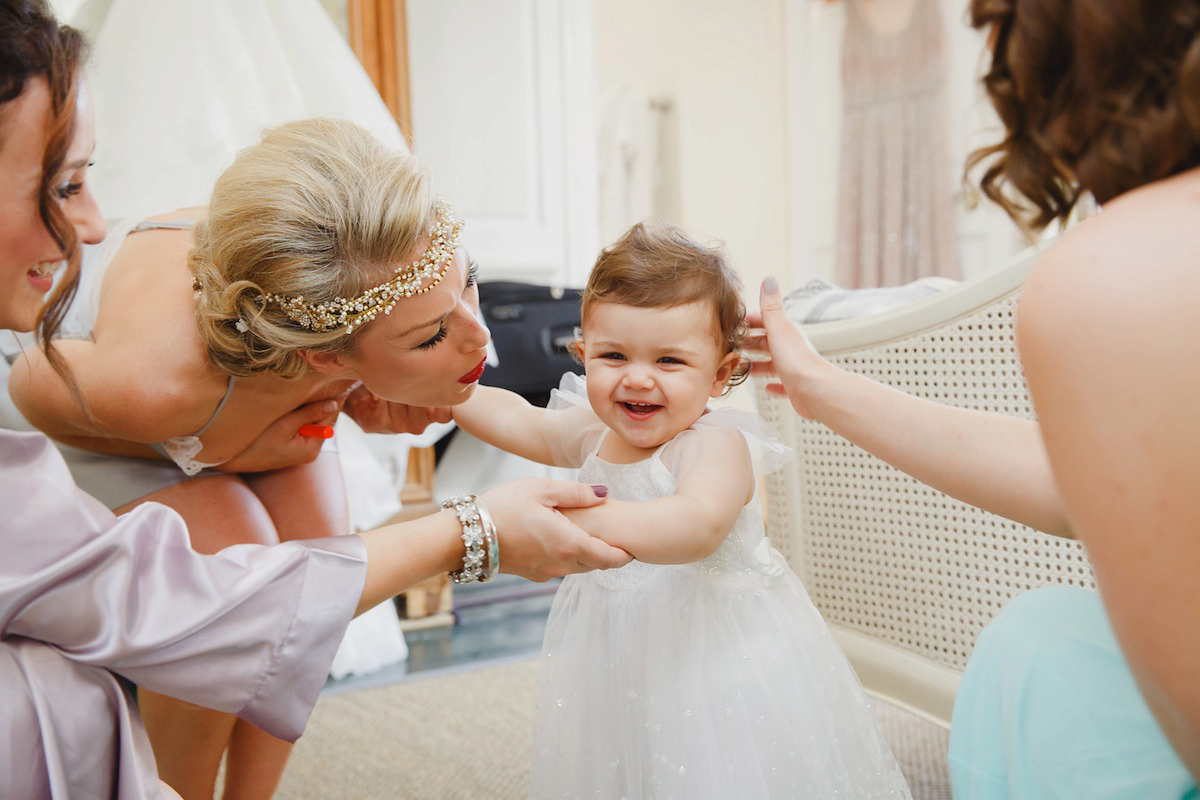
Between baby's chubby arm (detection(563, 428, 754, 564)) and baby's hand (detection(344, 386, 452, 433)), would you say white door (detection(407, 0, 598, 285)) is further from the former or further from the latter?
baby's chubby arm (detection(563, 428, 754, 564))

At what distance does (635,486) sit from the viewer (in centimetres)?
123

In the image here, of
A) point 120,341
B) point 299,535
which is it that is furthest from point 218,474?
point 120,341

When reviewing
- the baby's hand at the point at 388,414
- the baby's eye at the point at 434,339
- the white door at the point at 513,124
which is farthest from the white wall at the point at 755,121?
the baby's eye at the point at 434,339

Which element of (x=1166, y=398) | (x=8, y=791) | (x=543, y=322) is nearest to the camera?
(x=1166, y=398)

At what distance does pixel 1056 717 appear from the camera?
75cm

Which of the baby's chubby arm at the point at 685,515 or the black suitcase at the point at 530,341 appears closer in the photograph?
the baby's chubby arm at the point at 685,515

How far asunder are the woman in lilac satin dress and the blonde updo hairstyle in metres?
0.18

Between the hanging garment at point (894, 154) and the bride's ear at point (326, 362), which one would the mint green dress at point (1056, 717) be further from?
the hanging garment at point (894, 154)

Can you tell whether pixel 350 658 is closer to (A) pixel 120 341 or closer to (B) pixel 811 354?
(A) pixel 120 341

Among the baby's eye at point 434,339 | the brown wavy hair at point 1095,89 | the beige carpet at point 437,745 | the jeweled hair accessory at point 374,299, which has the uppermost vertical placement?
the brown wavy hair at point 1095,89

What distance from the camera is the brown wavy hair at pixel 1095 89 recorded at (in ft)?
1.82

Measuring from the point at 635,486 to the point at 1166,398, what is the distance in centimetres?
74

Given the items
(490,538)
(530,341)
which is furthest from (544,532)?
(530,341)

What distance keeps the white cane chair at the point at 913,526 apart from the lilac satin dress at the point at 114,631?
97cm
